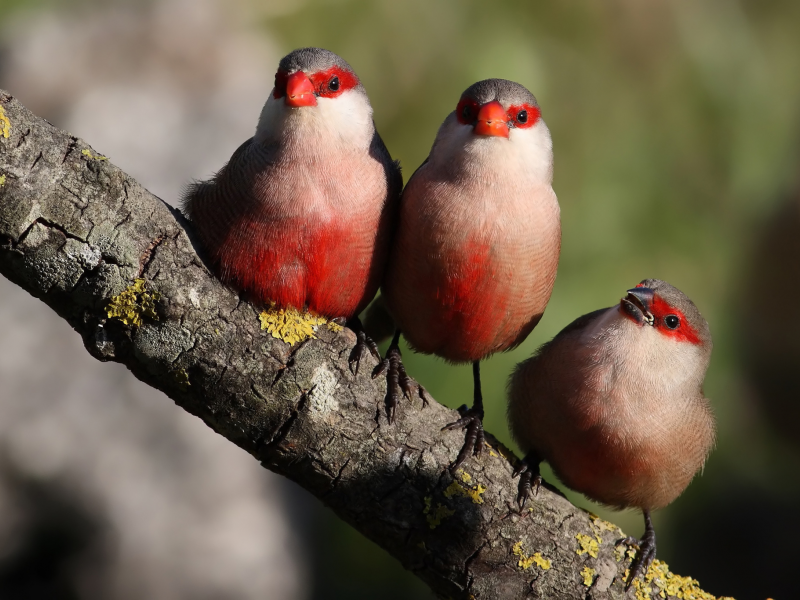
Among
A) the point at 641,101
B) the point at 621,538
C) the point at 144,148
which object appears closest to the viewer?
the point at 621,538

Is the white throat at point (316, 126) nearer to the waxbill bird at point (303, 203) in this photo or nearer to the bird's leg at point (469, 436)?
the waxbill bird at point (303, 203)

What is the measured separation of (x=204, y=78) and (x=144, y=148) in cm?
76

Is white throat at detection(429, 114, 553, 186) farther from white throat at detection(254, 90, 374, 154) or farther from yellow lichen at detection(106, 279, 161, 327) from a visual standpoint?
yellow lichen at detection(106, 279, 161, 327)

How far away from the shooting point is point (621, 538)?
9.71 feet

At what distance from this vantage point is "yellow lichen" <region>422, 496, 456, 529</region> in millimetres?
2631

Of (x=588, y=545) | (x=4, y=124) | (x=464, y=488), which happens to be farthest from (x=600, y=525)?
(x=4, y=124)

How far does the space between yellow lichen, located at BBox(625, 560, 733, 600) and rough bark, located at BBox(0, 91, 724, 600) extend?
0.02m

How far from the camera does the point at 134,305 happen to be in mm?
2330

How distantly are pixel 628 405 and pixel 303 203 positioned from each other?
1446 millimetres

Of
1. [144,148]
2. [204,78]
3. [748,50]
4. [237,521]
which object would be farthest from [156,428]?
[748,50]

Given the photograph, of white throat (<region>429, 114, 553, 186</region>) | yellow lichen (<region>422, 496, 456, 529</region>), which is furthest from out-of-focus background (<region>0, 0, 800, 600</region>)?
yellow lichen (<region>422, 496, 456, 529</region>)

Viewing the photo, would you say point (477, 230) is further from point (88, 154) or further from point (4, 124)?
point (4, 124)

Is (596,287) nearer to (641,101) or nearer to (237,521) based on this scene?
(641,101)

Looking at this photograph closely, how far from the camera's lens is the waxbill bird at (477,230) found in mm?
2857
